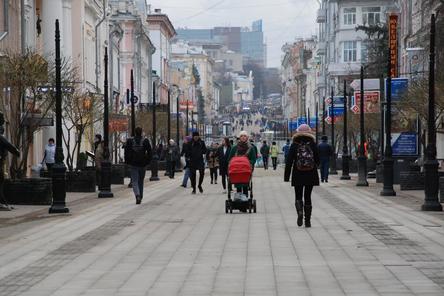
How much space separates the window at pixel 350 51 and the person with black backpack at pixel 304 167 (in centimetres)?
8619

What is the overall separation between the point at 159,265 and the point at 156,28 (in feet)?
377

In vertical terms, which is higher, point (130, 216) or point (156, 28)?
point (156, 28)

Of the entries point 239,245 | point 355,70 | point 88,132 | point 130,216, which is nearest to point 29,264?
point 239,245

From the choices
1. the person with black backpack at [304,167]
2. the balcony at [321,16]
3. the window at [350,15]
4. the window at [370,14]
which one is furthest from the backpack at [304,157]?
the balcony at [321,16]

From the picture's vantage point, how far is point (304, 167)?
17578 millimetres

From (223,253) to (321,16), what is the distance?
379ft

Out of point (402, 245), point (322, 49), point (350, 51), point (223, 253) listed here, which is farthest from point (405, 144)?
point (322, 49)

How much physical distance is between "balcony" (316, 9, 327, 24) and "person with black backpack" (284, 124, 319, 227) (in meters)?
105

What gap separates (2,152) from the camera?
71.8ft

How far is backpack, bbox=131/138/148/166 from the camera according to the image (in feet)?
83.7

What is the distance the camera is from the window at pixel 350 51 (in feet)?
338

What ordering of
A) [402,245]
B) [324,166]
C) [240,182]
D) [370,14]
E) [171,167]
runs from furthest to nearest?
[370,14], [171,167], [324,166], [240,182], [402,245]

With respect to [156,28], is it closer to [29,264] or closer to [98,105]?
[98,105]

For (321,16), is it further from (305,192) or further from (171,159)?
(305,192)
